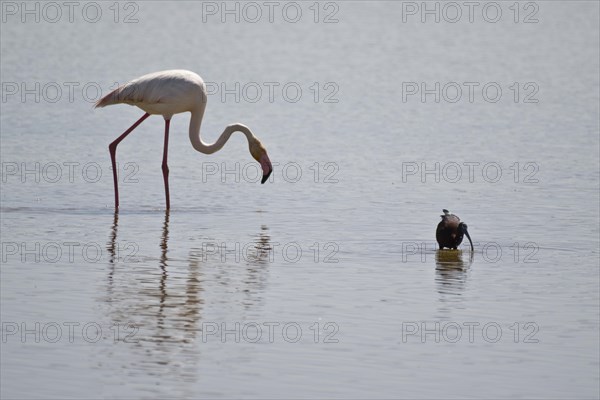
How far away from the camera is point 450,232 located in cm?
1190

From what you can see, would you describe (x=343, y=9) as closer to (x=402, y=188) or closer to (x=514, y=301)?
(x=402, y=188)

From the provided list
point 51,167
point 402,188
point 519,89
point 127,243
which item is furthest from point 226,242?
point 519,89

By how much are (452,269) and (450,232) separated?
72 centimetres

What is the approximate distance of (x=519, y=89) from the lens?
89.1 ft

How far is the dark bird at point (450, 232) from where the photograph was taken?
11.9 metres

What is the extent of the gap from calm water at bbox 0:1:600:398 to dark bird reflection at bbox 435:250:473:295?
0.03 metres

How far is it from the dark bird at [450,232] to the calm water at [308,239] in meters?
0.15

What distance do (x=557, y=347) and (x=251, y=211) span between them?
5.92m
